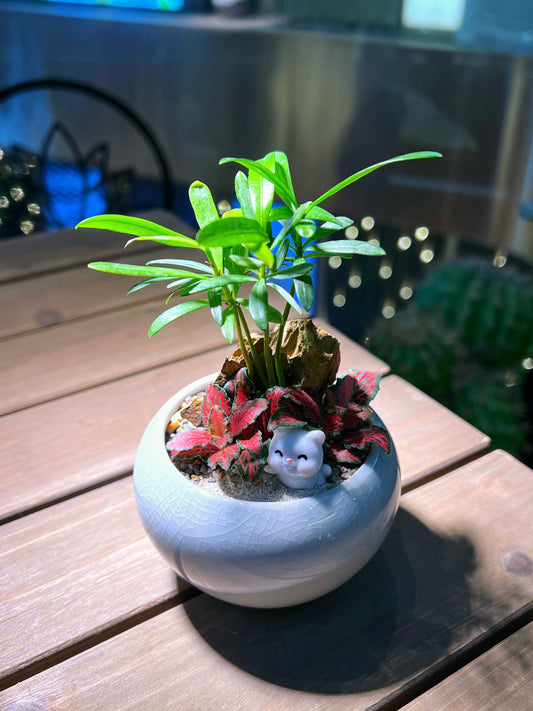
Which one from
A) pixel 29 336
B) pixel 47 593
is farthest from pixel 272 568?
pixel 29 336

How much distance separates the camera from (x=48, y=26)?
253 centimetres

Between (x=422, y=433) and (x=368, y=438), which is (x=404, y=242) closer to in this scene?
(x=422, y=433)

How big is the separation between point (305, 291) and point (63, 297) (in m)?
0.70

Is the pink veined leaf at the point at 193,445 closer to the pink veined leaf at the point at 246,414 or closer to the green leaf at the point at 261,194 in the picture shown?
the pink veined leaf at the point at 246,414

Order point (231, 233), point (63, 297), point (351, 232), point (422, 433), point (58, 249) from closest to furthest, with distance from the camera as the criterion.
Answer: point (231, 233), point (422, 433), point (63, 297), point (58, 249), point (351, 232)

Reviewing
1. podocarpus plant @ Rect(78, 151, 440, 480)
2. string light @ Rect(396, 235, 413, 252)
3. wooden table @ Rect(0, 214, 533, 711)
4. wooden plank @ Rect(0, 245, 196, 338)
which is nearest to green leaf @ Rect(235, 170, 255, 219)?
podocarpus plant @ Rect(78, 151, 440, 480)


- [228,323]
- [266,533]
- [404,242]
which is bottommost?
[404,242]

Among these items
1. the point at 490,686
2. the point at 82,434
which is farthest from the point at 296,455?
the point at 82,434

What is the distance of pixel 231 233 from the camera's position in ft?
1.41

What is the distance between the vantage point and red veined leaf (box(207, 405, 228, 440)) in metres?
0.54

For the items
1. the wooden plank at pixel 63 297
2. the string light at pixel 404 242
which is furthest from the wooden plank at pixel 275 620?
the string light at pixel 404 242

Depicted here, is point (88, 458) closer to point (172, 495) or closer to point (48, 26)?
point (172, 495)

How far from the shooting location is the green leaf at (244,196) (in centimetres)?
49

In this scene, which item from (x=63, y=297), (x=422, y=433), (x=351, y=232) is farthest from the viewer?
(x=351, y=232)
